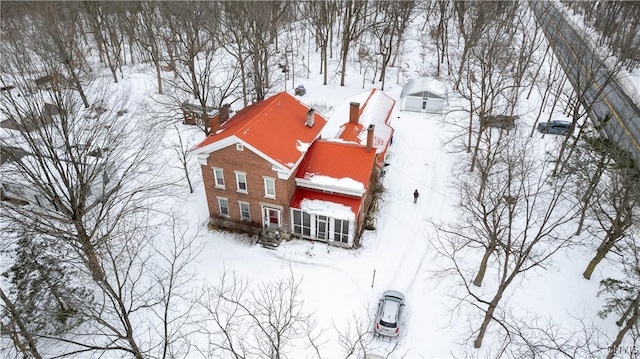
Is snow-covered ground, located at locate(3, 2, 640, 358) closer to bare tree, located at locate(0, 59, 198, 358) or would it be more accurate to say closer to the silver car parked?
the silver car parked

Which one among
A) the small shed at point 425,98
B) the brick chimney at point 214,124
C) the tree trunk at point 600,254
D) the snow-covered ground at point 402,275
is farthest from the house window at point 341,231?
the small shed at point 425,98

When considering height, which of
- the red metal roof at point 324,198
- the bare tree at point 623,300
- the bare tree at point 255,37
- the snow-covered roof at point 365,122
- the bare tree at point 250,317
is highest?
the bare tree at point 255,37

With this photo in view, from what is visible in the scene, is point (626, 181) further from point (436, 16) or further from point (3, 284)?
point (436, 16)

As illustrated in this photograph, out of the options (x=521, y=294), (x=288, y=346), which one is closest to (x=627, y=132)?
(x=521, y=294)

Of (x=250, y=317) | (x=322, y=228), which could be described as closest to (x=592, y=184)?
(x=322, y=228)

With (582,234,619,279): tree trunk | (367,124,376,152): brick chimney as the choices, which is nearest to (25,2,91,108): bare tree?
(367,124,376,152): brick chimney

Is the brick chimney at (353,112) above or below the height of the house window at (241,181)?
above

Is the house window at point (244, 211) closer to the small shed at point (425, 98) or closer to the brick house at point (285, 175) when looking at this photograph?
the brick house at point (285, 175)
